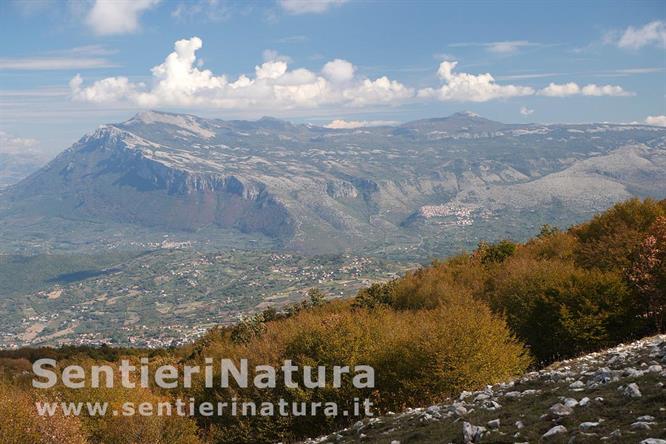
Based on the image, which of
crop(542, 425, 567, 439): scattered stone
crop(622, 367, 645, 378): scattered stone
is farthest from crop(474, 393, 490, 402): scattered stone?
crop(542, 425, 567, 439): scattered stone

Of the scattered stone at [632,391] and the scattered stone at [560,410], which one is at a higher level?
the scattered stone at [632,391]

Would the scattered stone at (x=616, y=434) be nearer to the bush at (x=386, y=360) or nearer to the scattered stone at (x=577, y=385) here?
the scattered stone at (x=577, y=385)

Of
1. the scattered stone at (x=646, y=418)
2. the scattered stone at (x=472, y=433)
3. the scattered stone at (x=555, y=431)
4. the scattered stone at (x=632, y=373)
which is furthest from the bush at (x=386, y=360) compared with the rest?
the scattered stone at (x=646, y=418)

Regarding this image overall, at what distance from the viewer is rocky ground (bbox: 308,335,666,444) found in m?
16.9

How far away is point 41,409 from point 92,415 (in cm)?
467

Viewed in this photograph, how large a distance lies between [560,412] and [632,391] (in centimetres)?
289

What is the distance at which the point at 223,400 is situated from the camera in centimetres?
4756

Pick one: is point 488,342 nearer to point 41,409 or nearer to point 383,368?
point 383,368

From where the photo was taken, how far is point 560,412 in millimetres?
19359

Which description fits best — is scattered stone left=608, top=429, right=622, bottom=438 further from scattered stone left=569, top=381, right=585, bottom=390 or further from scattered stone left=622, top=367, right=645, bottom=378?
scattered stone left=569, top=381, right=585, bottom=390

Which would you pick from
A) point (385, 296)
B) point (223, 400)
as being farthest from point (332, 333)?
point (385, 296)

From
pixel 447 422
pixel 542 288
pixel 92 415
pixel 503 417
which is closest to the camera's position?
pixel 503 417

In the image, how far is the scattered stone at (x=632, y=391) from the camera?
1918cm

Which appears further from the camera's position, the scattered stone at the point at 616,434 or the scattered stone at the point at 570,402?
the scattered stone at the point at 570,402
